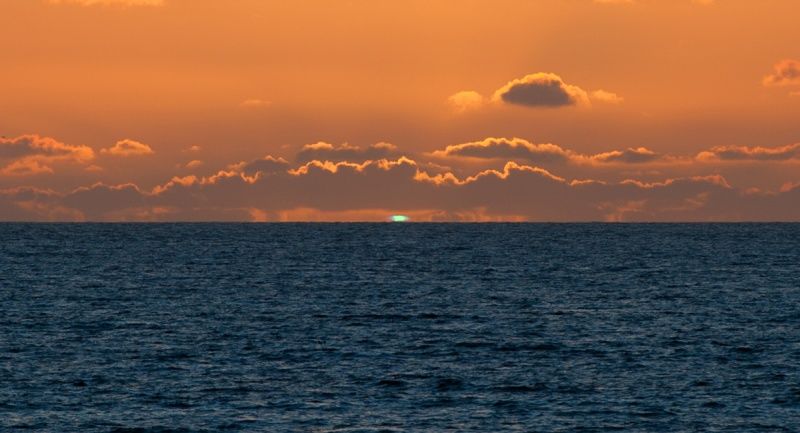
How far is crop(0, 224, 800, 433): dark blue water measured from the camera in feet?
169

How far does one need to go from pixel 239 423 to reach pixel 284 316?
Answer: 39.5 meters

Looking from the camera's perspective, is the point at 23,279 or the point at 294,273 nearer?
the point at 23,279

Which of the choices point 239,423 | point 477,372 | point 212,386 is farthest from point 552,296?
point 239,423

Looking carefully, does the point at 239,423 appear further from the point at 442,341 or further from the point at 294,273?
the point at 294,273

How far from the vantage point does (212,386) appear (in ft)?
189

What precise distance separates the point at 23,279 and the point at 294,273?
29.9 m

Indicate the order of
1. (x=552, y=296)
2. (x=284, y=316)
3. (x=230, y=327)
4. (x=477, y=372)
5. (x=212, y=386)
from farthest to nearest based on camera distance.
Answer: (x=552, y=296)
(x=284, y=316)
(x=230, y=327)
(x=477, y=372)
(x=212, y=386)

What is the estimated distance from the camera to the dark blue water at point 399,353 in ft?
169

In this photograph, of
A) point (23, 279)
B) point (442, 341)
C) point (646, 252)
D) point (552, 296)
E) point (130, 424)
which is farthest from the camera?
point (646, 252)

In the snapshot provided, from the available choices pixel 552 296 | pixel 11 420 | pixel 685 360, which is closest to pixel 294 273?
pixel 552 296

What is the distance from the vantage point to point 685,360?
66.7 meters

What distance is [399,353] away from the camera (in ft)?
226

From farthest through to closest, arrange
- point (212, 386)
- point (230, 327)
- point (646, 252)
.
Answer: point (646, 252) → point (230, 327) → point (212, 386)

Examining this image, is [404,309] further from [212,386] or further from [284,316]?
[212,386]
